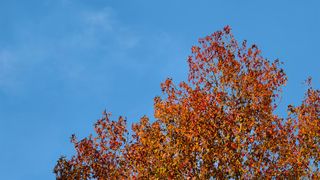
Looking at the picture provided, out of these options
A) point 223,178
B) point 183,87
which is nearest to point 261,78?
point 183,87

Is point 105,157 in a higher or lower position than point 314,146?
higher

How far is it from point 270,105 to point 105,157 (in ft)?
50.0

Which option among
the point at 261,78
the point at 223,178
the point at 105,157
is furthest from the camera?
the point at 105,157

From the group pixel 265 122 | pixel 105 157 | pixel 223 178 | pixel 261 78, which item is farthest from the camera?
pixel 105 157

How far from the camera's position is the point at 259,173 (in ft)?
109

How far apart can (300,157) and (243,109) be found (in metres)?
5.07

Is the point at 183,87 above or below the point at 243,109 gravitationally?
above

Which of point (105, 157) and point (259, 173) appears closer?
point (259, 173)

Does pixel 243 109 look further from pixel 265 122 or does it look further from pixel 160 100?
pixel 160 100

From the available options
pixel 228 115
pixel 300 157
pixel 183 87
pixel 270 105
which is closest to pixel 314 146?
pixel 300 157

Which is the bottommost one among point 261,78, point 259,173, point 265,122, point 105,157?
point 259,173

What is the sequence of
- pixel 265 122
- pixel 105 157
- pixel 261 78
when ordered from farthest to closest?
pixel 105 157
pixel 261 78
pixel 265 122

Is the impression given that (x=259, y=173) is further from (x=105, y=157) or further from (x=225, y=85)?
(x=105, y=157)

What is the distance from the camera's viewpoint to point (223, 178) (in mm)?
32531
